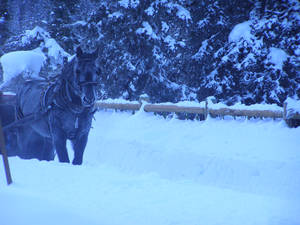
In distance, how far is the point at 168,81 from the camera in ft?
49.9

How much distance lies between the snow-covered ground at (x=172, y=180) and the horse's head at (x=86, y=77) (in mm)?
1103

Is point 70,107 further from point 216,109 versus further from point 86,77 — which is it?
point 216,109

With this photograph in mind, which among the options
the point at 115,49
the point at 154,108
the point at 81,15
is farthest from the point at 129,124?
the point at 81,15

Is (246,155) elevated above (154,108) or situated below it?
below

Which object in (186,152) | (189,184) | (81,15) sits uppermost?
(81,15)

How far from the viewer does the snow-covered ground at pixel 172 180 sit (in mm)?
2846

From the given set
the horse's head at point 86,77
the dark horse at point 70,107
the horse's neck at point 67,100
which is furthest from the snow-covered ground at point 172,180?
the horse's head at point 86,77

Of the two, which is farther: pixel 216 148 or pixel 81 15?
pixel 81 15

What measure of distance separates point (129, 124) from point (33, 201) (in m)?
7.73

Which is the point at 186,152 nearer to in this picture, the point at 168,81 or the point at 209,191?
the point at 209,191

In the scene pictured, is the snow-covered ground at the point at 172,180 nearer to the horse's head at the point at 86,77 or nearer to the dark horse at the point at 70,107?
the dark horse at the point at 70,107

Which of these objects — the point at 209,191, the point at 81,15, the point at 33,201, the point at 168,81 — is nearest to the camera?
the point at 33,201

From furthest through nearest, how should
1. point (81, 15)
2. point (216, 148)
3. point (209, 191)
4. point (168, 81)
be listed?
1. point (81, 15)
2. point (168, 81)
3. point (216, 148)
4. point (209, 191)

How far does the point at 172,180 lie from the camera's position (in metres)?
4.25
